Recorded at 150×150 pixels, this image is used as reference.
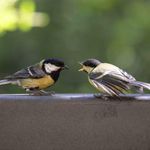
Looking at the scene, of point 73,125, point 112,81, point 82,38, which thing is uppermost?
point 112,81

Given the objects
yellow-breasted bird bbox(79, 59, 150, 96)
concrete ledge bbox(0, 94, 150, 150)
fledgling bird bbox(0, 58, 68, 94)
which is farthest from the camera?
fledgling bird bbox(0, 58, 68, 94)

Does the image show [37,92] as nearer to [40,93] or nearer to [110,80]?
[40,93]

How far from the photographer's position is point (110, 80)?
3.51 m

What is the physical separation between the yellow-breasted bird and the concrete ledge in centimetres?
16

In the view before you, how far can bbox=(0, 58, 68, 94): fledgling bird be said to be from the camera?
12.0 feet

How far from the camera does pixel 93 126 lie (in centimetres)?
324

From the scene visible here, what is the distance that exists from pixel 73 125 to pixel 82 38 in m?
3.48

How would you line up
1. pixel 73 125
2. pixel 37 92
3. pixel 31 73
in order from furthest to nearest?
pixel 31 73
pixel 37 92
pixel 73 125

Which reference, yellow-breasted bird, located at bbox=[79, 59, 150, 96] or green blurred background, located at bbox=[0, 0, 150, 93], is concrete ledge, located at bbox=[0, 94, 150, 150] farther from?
green blurred background, located at bbox=[0, 0, 150, 93]

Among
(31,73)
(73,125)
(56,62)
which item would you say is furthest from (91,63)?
(73,125)

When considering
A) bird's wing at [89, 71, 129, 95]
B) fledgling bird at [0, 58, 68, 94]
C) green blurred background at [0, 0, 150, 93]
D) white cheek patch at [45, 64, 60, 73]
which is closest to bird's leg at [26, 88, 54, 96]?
fledgling bird at [0, 58, 68, 94]

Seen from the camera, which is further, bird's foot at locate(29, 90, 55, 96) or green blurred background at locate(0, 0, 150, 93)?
green blurred background at locate(0, 0, 150, 93)

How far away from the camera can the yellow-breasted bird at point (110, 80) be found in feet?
11.2

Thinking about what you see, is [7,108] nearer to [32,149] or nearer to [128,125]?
[32,149]
